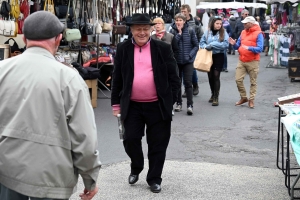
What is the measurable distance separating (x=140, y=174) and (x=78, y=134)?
3.57 metres

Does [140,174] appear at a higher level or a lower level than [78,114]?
lower

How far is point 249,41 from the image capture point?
11.1 meters

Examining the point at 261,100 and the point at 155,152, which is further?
the point at 261,100

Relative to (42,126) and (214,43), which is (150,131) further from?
(214,43)

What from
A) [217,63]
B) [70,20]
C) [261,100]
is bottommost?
[261,100]

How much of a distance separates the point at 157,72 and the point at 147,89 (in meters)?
0.19

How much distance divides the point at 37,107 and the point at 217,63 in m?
8.73

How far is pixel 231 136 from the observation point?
9094 millimetres

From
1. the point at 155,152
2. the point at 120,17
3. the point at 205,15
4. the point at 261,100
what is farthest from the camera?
the point at 205,15

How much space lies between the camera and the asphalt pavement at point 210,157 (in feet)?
20.1

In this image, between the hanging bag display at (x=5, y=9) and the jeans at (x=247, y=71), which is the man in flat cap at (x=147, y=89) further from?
the jeans at (x=247, y=71)

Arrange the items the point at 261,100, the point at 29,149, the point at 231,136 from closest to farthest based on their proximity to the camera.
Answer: the point at 29,149, the point at 231,136, the point at 261,100

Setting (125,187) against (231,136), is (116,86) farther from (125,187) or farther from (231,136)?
(231,136)

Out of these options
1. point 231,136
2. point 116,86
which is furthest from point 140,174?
point 231,136
